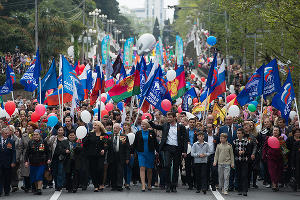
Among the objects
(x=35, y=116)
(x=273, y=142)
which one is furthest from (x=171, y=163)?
(x=35, y=116)

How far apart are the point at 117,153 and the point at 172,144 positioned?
131 cm

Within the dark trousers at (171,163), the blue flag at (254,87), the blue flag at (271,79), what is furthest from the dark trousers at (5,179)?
the blue flag at (271,79)

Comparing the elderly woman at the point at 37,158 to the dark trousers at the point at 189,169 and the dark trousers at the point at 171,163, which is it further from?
the dark trousers at the point at 189,169

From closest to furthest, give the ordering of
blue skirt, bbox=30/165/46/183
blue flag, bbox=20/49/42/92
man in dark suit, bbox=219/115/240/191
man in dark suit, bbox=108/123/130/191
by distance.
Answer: blue skirt, bbox=30/165/46/183
man in dark suit, bbox=108/123/130/191
man in dark suit, bbox=219/115/240/191
blue flag, bbox=20/49/42/92

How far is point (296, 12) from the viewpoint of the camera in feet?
63.2

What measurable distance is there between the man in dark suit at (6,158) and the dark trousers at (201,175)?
4.16 meters

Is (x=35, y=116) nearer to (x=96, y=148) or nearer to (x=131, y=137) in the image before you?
(x=96, y=148)

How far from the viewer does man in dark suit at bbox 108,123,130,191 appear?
568 inches

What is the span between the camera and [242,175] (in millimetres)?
14188

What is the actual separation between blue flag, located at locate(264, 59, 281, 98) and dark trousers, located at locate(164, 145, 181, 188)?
4.10m

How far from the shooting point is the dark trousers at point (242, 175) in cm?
1403

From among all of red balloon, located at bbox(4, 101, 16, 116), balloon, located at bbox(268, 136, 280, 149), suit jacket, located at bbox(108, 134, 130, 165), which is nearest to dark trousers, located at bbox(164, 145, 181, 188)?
suit jacket, located at bbox(108, 134, 130, 165)

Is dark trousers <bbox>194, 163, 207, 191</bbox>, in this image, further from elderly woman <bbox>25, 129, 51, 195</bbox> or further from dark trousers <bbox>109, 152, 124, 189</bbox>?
elderly woman <bbox>25, 129, 51, 195</bbox>

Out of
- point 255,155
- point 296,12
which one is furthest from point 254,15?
point 255,155
